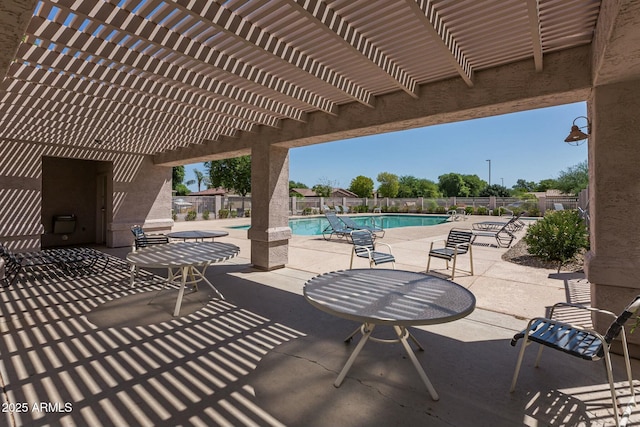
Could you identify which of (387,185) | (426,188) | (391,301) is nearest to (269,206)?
(391,301)

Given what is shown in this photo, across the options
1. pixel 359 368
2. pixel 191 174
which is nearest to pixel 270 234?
pixel 359 368

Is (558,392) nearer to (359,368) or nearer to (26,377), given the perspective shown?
(359,368)

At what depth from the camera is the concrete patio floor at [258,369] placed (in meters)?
2.05

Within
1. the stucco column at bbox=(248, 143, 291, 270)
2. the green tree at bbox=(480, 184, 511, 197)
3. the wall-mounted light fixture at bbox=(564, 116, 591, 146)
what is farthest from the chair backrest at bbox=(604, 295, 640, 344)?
the green tree at bbox=(480, 184, 511, 197)

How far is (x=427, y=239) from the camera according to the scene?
10.7 m

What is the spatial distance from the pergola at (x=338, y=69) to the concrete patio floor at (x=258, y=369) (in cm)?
125

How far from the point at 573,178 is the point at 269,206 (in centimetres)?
4062

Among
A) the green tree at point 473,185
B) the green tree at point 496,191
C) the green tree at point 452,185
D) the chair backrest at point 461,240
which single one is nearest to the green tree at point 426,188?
the green tree at point 452,185

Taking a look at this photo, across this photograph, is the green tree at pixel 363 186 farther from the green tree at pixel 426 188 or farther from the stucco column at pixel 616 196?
the stucco column at pixel 616 196

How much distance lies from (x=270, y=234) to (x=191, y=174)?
58.4m

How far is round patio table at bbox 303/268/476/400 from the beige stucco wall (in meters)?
7.89

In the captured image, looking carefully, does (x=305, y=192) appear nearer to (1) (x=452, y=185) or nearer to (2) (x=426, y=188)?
(2) (x=426, y=188)

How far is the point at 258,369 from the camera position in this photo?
2.59m

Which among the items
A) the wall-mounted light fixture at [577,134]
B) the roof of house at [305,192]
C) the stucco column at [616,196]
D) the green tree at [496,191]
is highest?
the green tree at [496,191]
